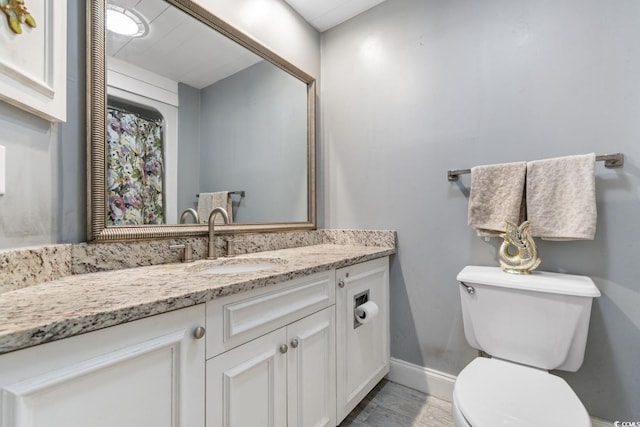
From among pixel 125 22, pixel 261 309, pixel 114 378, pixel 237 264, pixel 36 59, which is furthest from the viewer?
pixel 237 264

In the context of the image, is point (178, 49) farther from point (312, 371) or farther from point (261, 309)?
point (312, 371)

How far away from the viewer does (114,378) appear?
1.94ft

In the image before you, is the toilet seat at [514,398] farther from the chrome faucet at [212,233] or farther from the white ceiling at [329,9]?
the white ceiling at [329,9]

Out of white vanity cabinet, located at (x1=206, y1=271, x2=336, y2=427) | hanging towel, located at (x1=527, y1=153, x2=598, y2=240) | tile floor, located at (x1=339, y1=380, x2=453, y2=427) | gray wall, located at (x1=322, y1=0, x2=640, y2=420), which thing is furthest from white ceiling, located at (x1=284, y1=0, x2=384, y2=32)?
tile floor, located at (x1=339, y1=380, x2=453, y2=427)

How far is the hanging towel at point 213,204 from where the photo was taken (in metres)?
1.37

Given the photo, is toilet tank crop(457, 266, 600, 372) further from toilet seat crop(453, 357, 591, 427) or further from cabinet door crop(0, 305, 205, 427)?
cabinet door crop(0, 305, 205, 427)

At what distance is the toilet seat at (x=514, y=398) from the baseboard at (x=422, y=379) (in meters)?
0.55

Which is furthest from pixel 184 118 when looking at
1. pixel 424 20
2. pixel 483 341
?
pixel 483 341

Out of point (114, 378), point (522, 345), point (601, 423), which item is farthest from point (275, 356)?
point (601, 423)

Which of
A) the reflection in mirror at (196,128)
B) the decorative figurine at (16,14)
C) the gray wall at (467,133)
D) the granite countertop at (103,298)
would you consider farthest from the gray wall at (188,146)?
the gray wall at (467,133)

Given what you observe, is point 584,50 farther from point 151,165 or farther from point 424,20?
point 151,165

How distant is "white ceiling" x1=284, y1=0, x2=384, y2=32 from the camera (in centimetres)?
178

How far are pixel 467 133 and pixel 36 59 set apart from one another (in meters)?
1.70

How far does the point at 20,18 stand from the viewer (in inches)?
29.6
